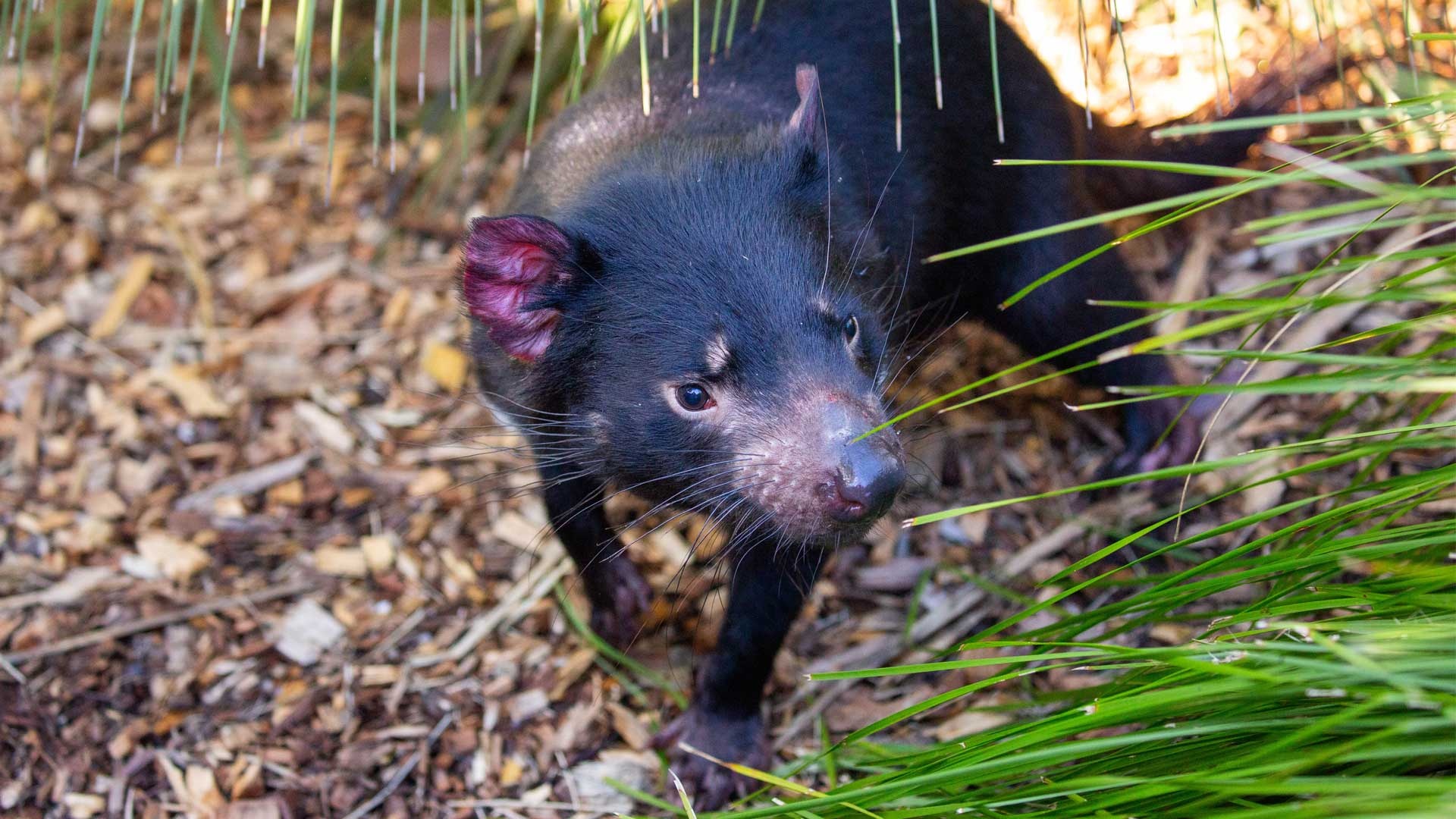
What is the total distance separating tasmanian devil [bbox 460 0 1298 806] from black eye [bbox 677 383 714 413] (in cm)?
1

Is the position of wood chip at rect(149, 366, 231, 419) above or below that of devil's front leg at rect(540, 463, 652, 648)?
above

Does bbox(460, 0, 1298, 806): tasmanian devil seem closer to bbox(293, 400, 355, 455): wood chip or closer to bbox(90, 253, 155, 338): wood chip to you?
bbox(293, 400, 355, 455): wood chip

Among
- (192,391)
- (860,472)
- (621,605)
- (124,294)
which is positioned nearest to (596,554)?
→ (621,605)

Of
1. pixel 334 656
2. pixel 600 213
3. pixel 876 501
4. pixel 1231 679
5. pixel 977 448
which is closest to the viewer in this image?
pixel 1231 679

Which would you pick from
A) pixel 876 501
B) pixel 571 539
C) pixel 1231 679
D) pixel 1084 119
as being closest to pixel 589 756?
pixel 571 539

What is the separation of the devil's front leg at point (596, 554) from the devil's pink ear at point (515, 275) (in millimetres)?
345

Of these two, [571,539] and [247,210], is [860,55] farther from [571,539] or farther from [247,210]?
[247,210]

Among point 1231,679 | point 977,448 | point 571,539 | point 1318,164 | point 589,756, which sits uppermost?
point 1318,164

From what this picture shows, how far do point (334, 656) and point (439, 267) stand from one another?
159 centimetres

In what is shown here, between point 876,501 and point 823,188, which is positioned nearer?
point 876,501

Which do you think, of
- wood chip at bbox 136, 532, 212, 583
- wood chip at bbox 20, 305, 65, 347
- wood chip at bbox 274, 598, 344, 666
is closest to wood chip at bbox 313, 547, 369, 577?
wood chip at bbox 274, 598, 344, 666

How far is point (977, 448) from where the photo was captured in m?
3.89

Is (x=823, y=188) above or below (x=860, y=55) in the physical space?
below

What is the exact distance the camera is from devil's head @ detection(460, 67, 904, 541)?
237 cm
